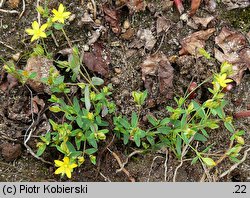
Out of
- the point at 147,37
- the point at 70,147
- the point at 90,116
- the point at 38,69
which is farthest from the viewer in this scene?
the point at 147,37

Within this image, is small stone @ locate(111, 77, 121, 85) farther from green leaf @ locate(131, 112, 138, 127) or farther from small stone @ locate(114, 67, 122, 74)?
green leaf @ locate(131, 112, 138, 127)

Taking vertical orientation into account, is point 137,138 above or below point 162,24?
below

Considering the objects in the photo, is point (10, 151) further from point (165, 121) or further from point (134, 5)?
point (134, 5)

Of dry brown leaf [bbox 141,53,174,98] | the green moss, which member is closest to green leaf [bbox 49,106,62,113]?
dry brown leaf [bbox 141,53,174,98]

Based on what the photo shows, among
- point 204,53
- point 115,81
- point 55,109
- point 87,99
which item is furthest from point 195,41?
point 55,109

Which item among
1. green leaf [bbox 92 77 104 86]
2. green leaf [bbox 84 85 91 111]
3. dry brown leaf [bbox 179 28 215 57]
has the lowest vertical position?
green leaf [bbox 84 85 91 111]

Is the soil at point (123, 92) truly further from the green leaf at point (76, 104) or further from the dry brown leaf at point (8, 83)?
the green leaf at point (76, 104)
